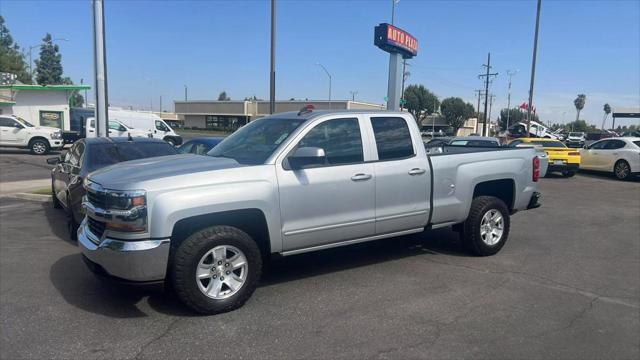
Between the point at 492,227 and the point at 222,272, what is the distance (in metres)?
3.91

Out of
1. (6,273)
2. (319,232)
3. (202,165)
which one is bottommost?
(6,273)

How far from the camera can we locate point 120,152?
25.8 feet

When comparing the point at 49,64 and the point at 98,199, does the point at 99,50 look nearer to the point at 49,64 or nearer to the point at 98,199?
the point at 98,199

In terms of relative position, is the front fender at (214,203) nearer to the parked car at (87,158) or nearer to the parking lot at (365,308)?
the parking lot at (365,308)

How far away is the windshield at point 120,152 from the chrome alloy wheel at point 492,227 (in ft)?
17.3

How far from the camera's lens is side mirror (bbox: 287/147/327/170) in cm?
459

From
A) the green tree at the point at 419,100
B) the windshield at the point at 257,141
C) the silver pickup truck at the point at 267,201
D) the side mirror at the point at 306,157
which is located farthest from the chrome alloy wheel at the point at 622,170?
the green tree at the point at 419,100

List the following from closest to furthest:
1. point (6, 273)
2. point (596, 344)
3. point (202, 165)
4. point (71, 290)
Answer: point (596, 344) < point (202, 165) < point (71, 290) < point (6, 273)

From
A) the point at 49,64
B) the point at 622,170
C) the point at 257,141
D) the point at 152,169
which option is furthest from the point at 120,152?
the point at 49,64

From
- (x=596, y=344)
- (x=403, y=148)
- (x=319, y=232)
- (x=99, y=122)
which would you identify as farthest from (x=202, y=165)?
(x=99, y=122)

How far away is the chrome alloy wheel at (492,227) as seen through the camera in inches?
256

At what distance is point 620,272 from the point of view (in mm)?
6016

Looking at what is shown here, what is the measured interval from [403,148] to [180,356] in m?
3.37

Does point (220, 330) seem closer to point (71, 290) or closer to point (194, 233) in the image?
point (194, 233)
